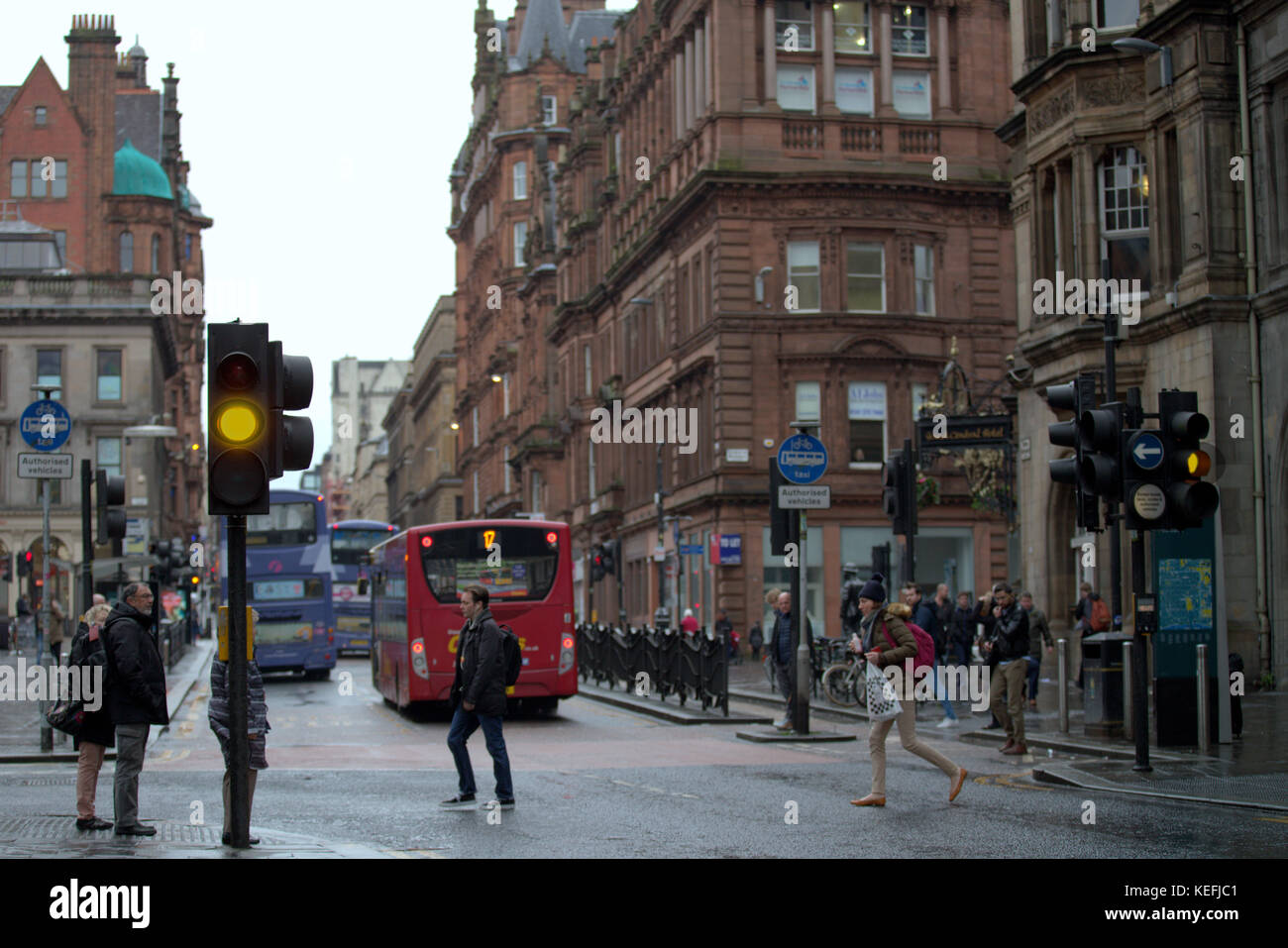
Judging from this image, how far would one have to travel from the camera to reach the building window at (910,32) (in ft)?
169

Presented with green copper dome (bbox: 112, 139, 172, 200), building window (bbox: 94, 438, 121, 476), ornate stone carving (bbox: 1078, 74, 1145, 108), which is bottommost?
building window (bbox: 94, 438, 121, 476)

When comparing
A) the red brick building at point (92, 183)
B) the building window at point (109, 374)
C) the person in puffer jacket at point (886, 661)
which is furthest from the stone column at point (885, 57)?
the building window at point (109, 374)

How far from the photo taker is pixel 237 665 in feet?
32.9

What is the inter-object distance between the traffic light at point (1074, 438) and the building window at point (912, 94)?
34.5 m

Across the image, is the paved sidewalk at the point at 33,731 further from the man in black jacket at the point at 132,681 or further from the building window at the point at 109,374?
the building window at the point at 109,374

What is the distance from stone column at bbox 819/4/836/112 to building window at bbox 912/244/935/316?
4801 mm

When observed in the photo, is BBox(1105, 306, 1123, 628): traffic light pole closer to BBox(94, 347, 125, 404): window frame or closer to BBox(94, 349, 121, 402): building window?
BBox(94, 347, 125, 404): window frame

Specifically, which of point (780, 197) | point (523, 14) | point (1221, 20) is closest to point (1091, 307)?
point (1221, 20)

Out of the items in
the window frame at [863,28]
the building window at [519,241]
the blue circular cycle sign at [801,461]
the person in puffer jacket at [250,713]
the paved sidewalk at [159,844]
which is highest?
the building window at [519,241]

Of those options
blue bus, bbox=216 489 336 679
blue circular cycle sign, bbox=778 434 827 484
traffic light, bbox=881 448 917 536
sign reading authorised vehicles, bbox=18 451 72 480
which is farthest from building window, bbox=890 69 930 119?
sign reading authorised vehicles, bbox=18 451 72 480

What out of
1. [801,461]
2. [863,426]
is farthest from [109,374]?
[801,461]

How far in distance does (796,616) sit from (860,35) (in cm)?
3190

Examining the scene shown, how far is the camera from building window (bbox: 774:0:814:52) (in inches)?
1976

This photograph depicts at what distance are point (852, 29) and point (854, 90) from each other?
5.84 ft
